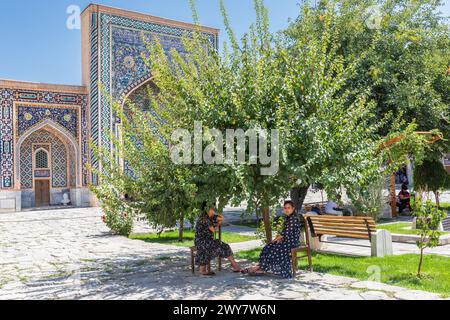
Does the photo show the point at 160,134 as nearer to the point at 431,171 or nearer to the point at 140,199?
the point at 140,199

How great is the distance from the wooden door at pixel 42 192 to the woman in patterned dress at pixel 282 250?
55.6ft

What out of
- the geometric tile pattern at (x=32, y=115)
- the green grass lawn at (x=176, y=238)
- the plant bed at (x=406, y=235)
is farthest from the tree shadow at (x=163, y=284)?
the geometric tile pattern at (x=32, y=115)

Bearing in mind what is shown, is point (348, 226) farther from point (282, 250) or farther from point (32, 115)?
point (32, 115)

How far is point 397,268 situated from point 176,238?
537 cm

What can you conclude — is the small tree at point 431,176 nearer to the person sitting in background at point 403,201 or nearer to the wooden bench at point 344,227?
the person sitting in background at point 403,201

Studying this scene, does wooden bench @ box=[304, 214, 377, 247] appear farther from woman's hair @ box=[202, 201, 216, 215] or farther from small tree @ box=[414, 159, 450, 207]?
small tree @ box=[414, 159, 450, 207]

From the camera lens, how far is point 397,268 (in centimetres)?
629

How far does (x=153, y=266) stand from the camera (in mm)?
7090

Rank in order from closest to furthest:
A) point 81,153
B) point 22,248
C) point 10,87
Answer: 1. point 22,248
2. point 10,87
3. point 81,153

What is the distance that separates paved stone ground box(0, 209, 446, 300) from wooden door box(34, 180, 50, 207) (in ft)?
35.6

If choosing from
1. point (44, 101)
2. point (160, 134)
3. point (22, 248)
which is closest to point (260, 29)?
point (160, 134)

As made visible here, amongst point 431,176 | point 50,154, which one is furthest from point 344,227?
point 50,154

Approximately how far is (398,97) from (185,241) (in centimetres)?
618

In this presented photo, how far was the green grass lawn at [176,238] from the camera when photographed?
9845 millimetres
